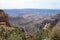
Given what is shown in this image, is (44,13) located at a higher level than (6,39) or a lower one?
higher

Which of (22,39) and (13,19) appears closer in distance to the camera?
(22,39)

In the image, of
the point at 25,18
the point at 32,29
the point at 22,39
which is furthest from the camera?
the point at 25,18

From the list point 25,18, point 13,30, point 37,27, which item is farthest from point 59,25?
point 13,30

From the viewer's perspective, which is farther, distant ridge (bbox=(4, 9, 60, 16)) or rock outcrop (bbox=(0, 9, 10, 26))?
rock outcrop (bbox=(0, 9, 10, 26))

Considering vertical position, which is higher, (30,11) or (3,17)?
(30,11)

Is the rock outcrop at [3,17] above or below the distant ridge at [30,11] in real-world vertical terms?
below

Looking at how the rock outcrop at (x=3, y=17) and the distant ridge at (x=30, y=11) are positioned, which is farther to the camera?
the rock outcrop at (x=3, y=17)

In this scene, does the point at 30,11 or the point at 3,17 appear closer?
the point at 30,11

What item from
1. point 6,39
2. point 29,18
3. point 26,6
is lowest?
point 6,39

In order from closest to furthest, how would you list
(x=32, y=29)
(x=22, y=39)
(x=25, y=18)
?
(x=22, y=39), (x=32, y=29), (x=25, y=18)

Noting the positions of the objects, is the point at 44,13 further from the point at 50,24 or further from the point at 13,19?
the point at 13,19

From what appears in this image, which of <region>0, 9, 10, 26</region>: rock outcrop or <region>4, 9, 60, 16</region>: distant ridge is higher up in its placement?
<region>4, 9, 60, 16</region>: distant ridge
